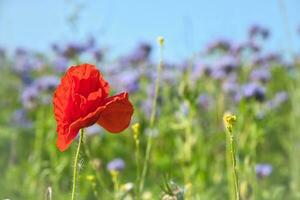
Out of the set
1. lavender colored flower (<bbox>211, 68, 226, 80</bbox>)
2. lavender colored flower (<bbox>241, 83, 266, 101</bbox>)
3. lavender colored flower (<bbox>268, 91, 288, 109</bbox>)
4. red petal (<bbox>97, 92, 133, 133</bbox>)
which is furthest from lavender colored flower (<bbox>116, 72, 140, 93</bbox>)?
red petal (<bbox>97, 92, 133, 133</bbox>)

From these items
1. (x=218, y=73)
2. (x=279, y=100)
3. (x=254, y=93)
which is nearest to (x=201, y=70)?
(x=218, y=73)

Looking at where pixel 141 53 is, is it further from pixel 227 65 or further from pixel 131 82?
pixel 227 65

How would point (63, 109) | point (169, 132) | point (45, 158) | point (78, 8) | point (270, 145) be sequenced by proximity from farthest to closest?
point (270, 145) < point (169, 132) < point (45, 158) < point (78, 8) < point (63, 109)

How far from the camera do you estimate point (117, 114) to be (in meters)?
1.06

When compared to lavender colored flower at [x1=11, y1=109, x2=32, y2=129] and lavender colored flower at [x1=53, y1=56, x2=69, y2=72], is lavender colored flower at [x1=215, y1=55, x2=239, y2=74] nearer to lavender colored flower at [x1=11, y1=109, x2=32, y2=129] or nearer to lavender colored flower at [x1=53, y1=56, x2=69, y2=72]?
lavender colored flower at [x1=53, y1=56, x2=69, y2=72]

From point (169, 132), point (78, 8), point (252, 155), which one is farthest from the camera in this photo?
point (169, 132)

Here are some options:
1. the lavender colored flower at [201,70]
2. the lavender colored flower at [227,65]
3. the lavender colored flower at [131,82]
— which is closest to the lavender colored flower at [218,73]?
the lavender colored flower at [227,65]

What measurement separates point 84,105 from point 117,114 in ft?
0.20

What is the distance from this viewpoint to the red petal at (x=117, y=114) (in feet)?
3.44

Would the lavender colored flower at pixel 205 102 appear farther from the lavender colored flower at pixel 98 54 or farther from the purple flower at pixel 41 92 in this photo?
the purple flower at pixel 41 92

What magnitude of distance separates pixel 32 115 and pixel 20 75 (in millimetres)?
271

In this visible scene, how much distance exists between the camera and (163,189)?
142cm

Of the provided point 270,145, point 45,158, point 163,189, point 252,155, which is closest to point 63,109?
point 163,189

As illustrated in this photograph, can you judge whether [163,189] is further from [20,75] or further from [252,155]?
[20,75]
